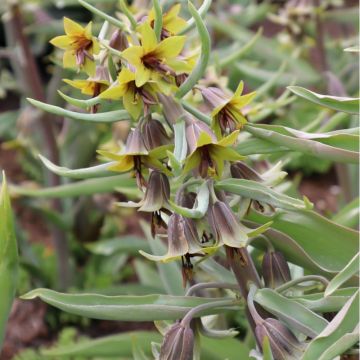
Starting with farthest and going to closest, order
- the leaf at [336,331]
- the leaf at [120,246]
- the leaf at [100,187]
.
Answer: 1. the leaf at [120,246]
2. the leaf at [100,187]
3. the leaf at [336,331]

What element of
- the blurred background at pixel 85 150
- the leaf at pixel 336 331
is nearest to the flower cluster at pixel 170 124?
the leaf at pixel 336 331

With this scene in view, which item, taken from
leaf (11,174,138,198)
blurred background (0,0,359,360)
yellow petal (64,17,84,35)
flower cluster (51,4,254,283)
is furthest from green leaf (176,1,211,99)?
blurred background (0,0,359,360)

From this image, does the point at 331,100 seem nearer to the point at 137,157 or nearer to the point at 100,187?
the point at 137,157

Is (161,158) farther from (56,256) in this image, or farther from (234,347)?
(56,256)

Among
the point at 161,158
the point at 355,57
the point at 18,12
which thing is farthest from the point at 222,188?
the point at 355,57

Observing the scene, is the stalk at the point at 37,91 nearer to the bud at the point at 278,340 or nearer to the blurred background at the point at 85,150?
the blurred background at the point at 85,150
